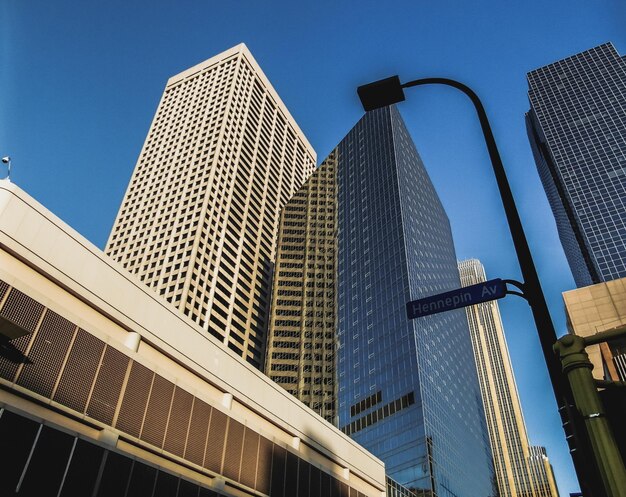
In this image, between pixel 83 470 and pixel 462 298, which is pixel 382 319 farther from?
pixel 462 298

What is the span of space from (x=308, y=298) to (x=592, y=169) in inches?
4147

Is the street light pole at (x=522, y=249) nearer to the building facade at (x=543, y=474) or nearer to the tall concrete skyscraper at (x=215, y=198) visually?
the tall concrete skyscraper at (x=215, y=198)

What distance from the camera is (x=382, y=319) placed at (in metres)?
104

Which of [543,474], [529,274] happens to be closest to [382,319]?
[529,274]

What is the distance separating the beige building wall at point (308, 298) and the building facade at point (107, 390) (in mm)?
82441

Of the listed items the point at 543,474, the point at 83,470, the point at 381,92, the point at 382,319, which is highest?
the point at 543,474

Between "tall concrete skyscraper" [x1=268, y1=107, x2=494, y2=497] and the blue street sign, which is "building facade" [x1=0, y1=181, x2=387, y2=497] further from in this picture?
"tall concrete skyscraper" [x1=268, y1=107, x2=494, y2=497]

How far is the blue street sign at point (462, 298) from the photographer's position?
305 inches

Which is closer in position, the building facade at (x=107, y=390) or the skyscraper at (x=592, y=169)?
the building facade at (x=107, y=390)

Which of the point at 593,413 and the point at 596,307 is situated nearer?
the point at 593,413

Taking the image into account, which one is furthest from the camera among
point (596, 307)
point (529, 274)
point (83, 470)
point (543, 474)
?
point (543, 474)

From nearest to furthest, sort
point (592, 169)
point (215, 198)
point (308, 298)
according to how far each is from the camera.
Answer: point (215, 198)
point (308, 298)
point (592, 169)

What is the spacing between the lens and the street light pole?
5.55 metres

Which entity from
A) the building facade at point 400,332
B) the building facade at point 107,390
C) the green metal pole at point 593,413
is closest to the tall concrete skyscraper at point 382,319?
the building facade at point 400,332
